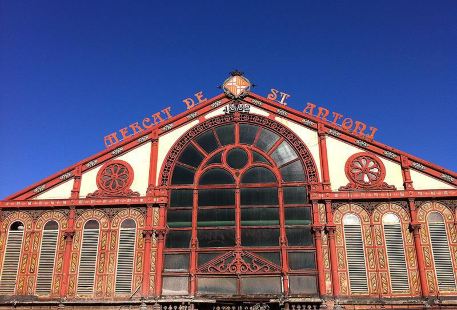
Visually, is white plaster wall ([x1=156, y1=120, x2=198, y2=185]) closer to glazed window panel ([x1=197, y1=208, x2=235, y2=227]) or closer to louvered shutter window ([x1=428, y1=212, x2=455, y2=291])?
glazed window panel ([x1=197, y1=208, x2=235, y2=227])

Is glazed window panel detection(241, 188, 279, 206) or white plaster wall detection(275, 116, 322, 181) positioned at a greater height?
white plaster wall detection(275, 116, 322, 181)

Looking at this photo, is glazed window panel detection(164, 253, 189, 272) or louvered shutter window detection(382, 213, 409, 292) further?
glazed window panel detection(164, 253, 189, 272)

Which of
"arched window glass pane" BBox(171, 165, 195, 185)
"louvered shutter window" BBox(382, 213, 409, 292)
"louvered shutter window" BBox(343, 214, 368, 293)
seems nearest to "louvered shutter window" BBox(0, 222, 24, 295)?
"arched window glass pane" BBox(171, 165, 195, 185)

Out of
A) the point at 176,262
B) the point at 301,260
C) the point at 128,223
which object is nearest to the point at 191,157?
the point at 128,223

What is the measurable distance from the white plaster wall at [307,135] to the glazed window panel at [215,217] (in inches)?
276

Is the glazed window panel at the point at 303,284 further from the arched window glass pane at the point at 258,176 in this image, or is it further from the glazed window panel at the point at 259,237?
the arched window glass pane at the point at 258,176

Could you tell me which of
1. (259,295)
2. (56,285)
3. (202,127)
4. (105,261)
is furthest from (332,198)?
(56,285)

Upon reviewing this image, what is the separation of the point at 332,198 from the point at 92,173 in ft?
56.6

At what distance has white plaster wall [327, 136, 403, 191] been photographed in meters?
32.6

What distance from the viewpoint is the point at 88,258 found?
32.2 meters

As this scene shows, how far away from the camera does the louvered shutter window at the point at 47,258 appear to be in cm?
3166

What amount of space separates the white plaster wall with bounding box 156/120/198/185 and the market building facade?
0.10 metres

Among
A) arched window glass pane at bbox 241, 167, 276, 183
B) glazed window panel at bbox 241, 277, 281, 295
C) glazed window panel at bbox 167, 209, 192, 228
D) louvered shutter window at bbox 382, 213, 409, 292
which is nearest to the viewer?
louvered shutter window at bbox 382, 213, 409, 292

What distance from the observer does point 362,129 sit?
1341 inches
